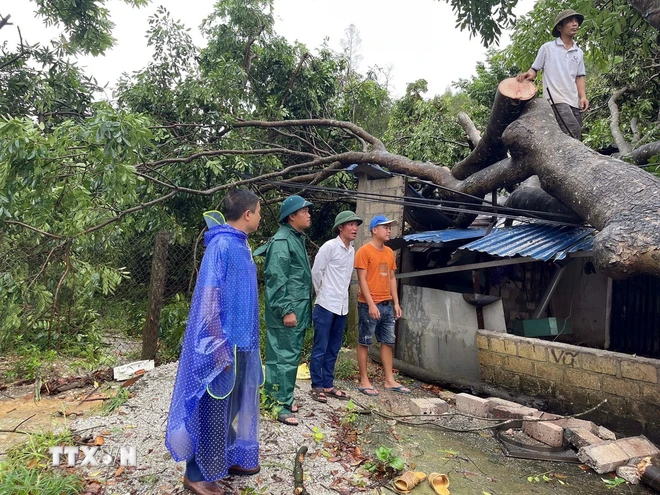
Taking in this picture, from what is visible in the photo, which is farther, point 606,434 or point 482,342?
point 482,342

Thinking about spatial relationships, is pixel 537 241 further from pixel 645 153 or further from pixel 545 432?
pixel 545 432

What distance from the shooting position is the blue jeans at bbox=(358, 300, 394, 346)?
15.9 ft

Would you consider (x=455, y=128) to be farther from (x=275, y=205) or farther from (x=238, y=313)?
(x=238, y=313)

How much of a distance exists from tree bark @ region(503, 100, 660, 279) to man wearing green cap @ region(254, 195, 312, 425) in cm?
225

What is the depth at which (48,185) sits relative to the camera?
4223 millimetres

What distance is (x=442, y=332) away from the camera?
5.82 m

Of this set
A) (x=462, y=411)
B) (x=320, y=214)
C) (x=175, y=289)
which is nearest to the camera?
(x=462, y=411)

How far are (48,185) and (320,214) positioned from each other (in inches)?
202

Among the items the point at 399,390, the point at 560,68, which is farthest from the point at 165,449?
the point at 560,68

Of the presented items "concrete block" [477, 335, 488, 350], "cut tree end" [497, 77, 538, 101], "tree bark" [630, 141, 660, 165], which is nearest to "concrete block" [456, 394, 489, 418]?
"concrete block" [477, 335, 488, 350]

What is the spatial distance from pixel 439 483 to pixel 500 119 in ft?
11.8

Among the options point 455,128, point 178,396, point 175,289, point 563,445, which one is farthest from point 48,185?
point 455,128

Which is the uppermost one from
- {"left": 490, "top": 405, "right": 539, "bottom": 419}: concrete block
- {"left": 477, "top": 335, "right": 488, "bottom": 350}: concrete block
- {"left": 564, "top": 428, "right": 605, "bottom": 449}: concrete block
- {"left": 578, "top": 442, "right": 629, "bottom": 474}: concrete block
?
{"left": 477, "top": 335, "right": 488, "bottom": 350}: concrete block

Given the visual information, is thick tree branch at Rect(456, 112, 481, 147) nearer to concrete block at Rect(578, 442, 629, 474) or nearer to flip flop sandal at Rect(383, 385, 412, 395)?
flip flop sandal at Rect(383, 385, 412, 395)
